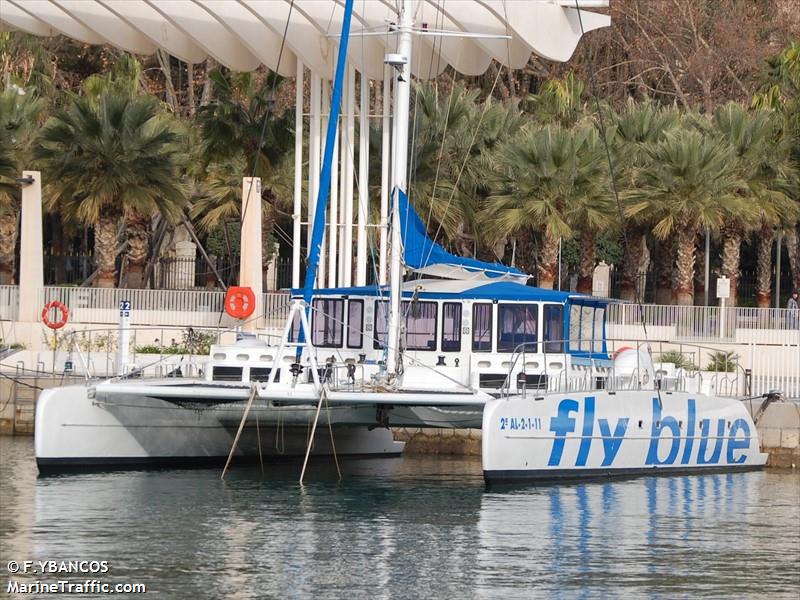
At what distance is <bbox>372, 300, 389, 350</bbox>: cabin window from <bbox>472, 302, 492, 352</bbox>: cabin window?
1.61 meters

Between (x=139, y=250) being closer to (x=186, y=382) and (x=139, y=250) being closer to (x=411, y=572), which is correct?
(x=186, y=382)

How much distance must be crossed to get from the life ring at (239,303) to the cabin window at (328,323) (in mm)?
4614

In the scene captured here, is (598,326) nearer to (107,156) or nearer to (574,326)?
(574,326)

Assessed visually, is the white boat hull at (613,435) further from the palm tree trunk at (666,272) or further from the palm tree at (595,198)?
the palm tree trunk at (666,272)

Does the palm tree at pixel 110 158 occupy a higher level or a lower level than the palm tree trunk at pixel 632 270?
higher

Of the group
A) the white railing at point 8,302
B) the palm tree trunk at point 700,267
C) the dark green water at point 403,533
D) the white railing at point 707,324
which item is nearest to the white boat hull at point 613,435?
the dark green water at point 403,533

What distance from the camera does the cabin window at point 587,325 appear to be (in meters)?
31.1

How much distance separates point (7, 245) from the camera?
4803cm

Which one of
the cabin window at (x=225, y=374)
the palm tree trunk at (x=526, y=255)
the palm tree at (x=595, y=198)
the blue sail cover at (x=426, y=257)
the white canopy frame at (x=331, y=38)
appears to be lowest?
the cabin window at (x=225, y=374)

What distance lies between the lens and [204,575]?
20.1 meters

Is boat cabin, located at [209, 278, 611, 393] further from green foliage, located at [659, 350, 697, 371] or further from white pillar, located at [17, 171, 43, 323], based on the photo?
white pillar, located at [17, 171, 43, 323]

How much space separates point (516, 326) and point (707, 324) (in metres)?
14.2

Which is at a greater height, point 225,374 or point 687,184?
point 687,184

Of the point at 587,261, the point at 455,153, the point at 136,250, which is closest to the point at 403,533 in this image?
the point at 587,261
